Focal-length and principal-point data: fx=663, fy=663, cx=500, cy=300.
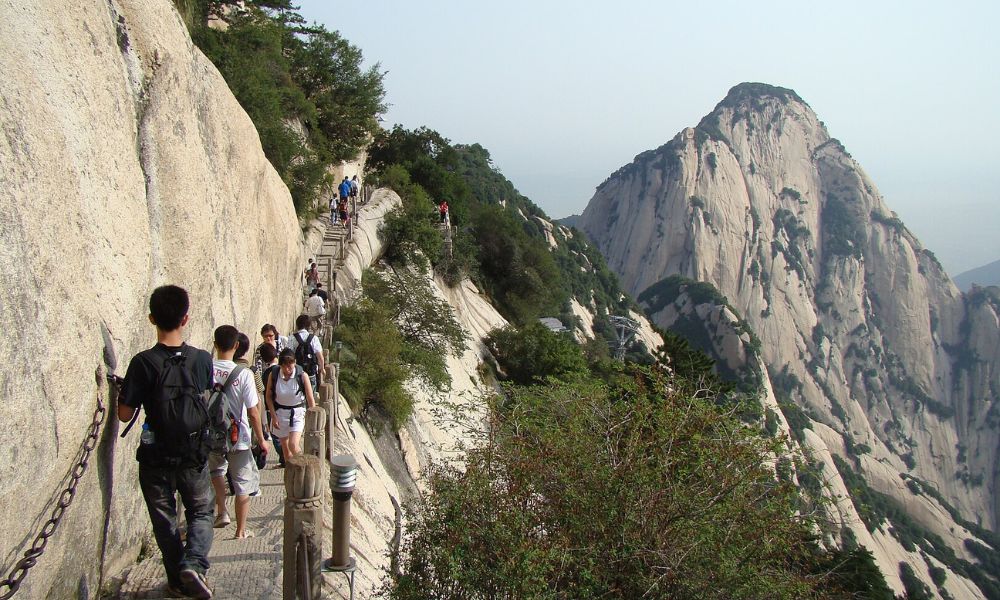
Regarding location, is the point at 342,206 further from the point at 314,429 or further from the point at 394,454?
the point at 314,429

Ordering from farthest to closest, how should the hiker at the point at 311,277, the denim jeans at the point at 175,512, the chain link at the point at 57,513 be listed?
the hiker at the point at 311,277 < the denim jeans at the point at 175,512 < the chain link at the point at 57,513

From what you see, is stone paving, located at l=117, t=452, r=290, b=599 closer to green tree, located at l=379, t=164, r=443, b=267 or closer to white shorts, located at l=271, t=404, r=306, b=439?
white shorts, located at l=271, t=404, r=306, b=439

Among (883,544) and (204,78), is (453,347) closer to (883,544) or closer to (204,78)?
(204,78)

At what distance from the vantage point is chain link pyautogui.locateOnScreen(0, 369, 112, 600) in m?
3.53

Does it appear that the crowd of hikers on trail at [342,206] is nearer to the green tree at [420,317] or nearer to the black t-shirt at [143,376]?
the green tree at [420,317]

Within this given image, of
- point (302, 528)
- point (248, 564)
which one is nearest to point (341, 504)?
point (302, 528)

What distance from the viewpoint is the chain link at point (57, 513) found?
353 cm

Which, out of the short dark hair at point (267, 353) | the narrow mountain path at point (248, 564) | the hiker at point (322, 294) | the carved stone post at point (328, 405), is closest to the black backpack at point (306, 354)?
the carved stone post at point (328, 405)

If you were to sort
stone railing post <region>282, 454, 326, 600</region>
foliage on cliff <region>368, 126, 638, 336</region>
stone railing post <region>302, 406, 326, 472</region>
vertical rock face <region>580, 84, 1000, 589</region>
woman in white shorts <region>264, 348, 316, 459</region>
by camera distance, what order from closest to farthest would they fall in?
1. stone railing post <region>282, 454, 326, 600</region>
2. stone railing post <region>302, 406, 326, 472</region>
3. woman in white shorts <region>264, 348, 316, 459</region>
4. foliage on cliff <region>368, 126, 638, 336</region>
5. vertical rock face <region>580, 84, 1000, 589</region>

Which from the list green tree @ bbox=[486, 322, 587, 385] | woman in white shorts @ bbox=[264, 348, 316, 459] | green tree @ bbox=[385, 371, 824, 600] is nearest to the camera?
green tree @ bbox=[385, 371, 824, 600]

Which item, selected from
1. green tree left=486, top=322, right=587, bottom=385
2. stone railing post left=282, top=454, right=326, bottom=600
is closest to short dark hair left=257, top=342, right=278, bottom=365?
stone railing post left=282, top=454, right=326, bottom=600

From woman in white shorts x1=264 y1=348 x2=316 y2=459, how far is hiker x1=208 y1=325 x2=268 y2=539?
1.08 meters

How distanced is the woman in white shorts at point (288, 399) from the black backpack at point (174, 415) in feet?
7.70

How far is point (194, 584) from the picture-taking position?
4.48 meters
